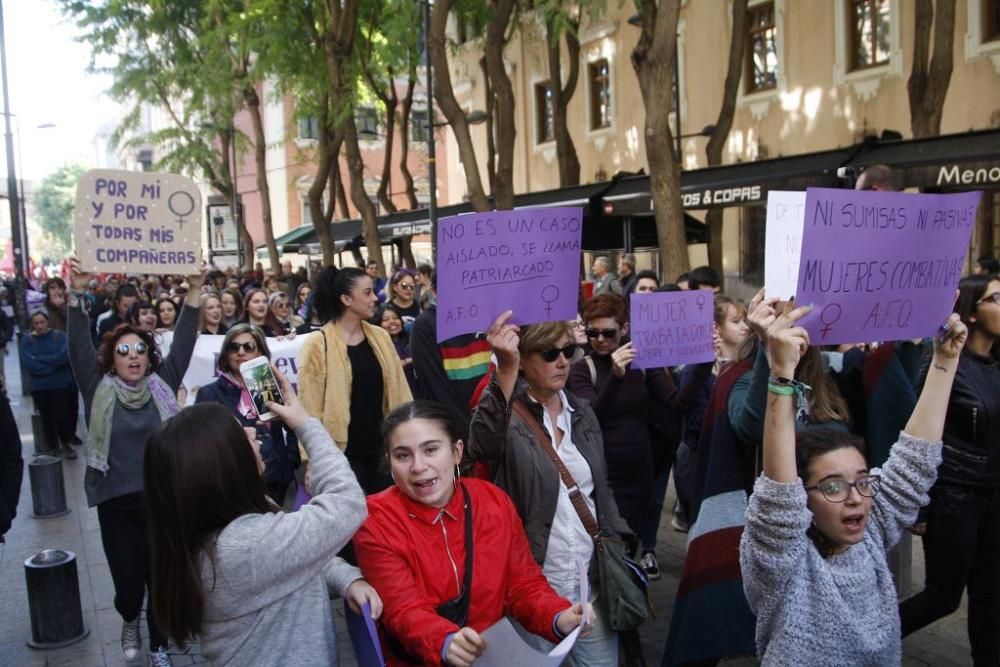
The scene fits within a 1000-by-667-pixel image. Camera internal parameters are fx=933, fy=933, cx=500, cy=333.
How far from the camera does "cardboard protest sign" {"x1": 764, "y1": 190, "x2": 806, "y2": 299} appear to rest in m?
3.67

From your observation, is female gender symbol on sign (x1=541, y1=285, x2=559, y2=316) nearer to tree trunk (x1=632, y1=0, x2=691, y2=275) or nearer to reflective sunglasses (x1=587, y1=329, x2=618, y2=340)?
reflective sunglasses (x1=587, y1=329, x2=618, y2=340)

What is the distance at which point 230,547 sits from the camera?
233 cm

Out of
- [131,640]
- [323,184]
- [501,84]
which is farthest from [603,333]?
[323,184]

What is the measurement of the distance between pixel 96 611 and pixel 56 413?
16.7ft

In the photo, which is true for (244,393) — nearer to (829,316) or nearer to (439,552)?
(439,552)

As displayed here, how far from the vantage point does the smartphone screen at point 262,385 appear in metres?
3.01

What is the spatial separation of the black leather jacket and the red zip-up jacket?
6.59 feet

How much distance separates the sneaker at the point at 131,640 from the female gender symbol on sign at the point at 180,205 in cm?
229

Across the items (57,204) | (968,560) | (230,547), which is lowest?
(968,560)

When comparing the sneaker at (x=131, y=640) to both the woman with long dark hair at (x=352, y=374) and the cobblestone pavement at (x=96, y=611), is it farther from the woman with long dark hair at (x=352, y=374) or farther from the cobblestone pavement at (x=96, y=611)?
the woman with long dark hair at (x=352, y=374)

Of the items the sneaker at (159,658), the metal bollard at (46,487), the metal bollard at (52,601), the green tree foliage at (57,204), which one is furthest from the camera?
the green tree foliage at (57,204)

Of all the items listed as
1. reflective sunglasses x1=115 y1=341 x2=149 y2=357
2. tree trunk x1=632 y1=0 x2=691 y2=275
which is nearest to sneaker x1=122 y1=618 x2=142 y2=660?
reflective sunglasses x1=115 y1=341 x2=149 y2=357

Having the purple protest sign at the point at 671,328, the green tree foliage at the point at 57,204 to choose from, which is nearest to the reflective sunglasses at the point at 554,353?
the purple protest sign at the point at 671,328

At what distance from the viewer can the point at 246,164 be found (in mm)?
47312
